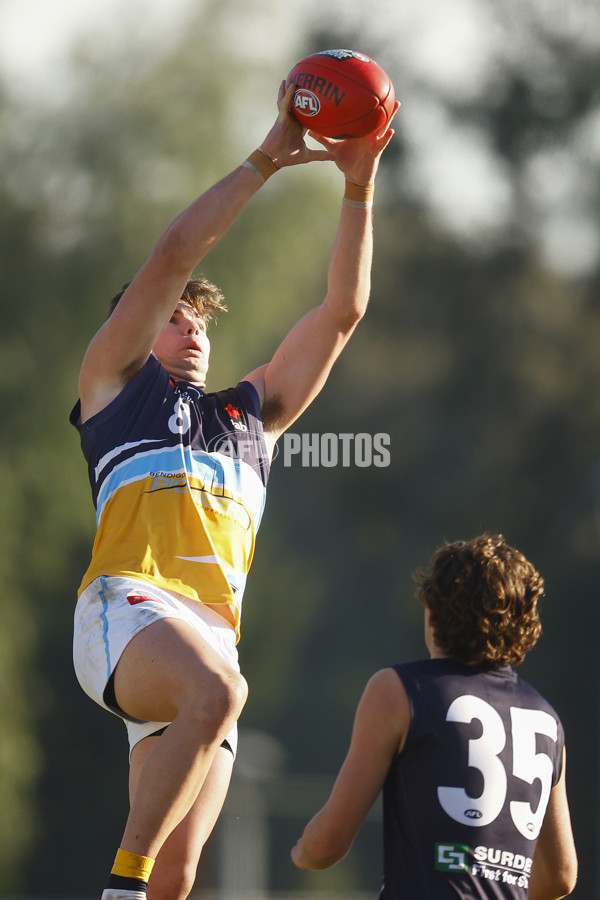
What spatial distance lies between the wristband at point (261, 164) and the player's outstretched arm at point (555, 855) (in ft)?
6.25

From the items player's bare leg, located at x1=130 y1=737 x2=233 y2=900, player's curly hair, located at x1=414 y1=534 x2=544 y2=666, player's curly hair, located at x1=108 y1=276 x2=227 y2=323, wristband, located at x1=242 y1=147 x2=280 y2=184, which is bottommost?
player's bare leg, located at x1=130 y1=737 x2=233 y2=900

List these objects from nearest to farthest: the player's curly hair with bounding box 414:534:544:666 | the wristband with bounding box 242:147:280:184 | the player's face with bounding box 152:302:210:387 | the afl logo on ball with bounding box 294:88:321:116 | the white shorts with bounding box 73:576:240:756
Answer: the player's curly hair with bounding box 414:534:544:666 < the white shorts with bounding box 73:576:240:756 < the wristband with bounding box 242:147:280:184 < the afl logo on ball with bounding box 294:88:321:116 < the player's face with bounding box 152:302:210:387

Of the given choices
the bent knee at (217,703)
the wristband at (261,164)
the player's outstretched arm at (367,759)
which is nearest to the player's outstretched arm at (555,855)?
the player's outstretched arm at (367,759)

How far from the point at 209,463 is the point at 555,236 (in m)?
18.6

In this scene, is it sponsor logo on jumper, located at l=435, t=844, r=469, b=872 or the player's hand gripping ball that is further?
the player's hand gripping ball

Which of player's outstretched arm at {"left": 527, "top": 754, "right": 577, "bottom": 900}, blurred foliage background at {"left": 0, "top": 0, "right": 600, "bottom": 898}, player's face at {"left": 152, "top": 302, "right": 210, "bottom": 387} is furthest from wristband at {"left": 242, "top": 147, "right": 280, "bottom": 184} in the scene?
blurred foliage background at {"left": 0, "top": 0, "right": 600, "bottom": 898}

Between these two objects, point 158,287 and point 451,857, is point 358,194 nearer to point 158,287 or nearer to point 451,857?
A: point 158,287

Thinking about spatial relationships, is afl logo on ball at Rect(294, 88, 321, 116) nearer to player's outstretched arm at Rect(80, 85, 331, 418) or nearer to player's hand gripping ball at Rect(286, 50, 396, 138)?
player's hand gripping ball at Rect(286, 50, 396, 138)

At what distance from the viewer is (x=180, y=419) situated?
3740mm

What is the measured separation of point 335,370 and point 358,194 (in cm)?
1718

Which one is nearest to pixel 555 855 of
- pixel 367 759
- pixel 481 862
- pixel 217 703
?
pixel 481 862

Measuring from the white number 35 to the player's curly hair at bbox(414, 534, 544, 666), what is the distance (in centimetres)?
13

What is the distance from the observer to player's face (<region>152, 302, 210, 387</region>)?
401 cm

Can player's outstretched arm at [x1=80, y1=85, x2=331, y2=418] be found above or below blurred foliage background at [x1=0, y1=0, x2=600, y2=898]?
below
